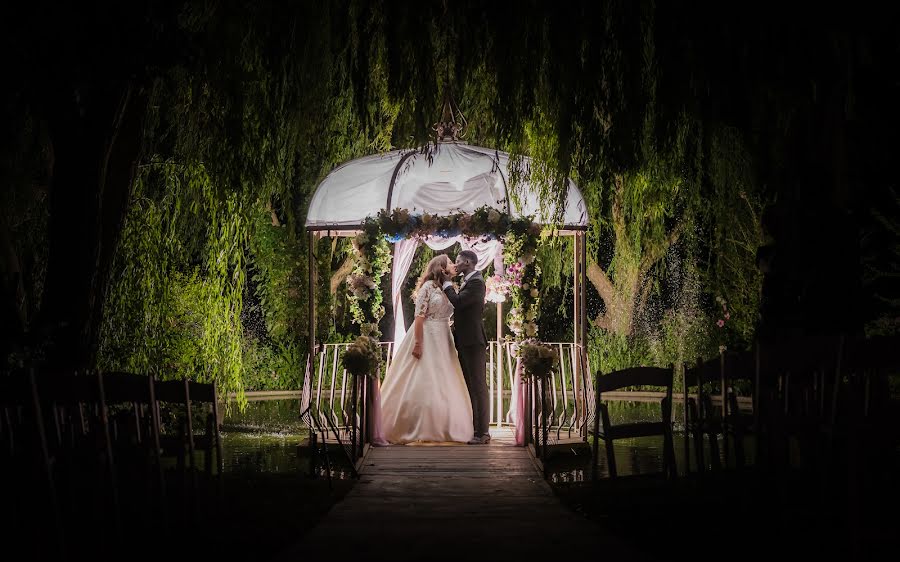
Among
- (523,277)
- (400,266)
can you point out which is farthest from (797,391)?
(400,266)

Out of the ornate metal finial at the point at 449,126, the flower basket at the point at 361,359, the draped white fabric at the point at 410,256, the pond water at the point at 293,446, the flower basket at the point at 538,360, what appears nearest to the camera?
the pond water at the point at 293,446

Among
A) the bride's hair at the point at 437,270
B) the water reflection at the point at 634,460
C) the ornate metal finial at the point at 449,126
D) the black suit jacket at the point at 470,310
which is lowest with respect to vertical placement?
the water reflection at the point at 634,460

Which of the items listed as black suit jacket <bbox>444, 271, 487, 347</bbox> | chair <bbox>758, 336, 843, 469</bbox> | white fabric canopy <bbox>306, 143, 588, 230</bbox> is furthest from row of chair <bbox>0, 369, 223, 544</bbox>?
white fabric canopy <bbox>306, 143, 588, 230</bbox>

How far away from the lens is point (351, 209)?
1266 cm

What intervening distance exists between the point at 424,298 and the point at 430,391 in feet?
3.05

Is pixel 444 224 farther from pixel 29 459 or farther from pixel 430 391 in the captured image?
pixel 29 459

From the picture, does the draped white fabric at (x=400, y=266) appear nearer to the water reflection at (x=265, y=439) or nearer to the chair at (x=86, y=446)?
the water reflection at (x=265, y=439)

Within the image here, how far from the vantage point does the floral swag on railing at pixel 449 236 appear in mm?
11727

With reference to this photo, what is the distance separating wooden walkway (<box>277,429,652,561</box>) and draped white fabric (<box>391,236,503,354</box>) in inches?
129

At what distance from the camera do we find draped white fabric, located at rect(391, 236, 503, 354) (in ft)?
42.0

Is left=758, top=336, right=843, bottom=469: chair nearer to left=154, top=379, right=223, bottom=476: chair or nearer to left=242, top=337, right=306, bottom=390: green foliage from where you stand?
left=154, top=379, right=223, bottom=476: chair

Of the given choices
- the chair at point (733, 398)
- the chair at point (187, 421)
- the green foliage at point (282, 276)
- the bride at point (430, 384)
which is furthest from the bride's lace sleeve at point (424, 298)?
the green foliage at point (282, 276)

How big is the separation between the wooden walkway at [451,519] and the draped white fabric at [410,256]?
3.27 metres

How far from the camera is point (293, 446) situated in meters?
12.7
